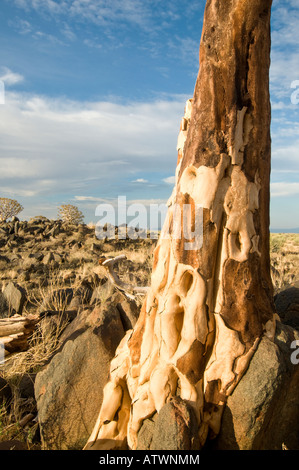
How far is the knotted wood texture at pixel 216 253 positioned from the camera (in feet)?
10.7

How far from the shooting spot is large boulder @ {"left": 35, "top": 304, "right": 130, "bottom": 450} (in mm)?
3990

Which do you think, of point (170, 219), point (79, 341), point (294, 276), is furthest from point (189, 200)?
point (294, 276)

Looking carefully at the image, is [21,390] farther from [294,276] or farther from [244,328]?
[294,276]

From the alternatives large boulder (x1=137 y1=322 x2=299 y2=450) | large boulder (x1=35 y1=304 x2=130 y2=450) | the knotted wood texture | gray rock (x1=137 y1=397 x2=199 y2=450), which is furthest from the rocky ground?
gray rock (x1=137 y1=397 x2=199 y2=450)

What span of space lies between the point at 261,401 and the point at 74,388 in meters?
2.01

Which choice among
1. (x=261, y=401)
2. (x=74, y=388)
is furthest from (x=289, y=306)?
(x=74, y=388)

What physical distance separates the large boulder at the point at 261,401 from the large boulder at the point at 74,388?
4.69 feet

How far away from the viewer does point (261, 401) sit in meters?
3.13

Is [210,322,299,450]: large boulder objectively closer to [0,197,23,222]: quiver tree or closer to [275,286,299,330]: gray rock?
[275,286,299,330]: gray rock

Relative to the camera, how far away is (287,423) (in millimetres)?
3562

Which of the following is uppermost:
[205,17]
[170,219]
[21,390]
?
[205,17]

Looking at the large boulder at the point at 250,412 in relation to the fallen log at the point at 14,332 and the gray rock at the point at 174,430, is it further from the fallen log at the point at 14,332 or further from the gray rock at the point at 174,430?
the fallen log at the point at 14,332
